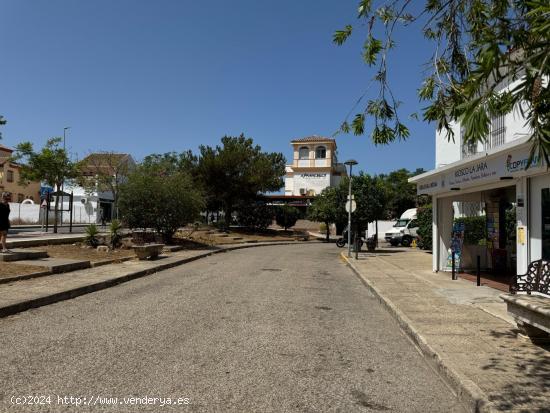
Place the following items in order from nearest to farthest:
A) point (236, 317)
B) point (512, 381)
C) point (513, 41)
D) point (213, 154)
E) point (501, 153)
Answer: point (513, 41)
point (512, 381)
point (236, 317)
point (501, 153)
point (213, 154)

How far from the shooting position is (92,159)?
52.7m

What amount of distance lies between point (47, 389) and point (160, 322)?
3.13 metres

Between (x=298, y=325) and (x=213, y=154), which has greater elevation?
(x=213, y=154)

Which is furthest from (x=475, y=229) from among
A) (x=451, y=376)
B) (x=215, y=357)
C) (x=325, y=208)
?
(x=215, y=357)

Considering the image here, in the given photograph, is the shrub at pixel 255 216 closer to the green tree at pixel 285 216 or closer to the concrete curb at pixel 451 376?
the green tree at pixel 285 216

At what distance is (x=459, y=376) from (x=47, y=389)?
4.08 meters

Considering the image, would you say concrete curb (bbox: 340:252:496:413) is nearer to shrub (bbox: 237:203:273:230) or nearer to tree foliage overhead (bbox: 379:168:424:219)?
shrub (bbox: 237:203:273:230)

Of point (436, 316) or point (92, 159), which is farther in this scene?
point (92, 159)

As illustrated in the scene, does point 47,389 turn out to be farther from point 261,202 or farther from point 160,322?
point 261,202

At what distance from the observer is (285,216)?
49.1 meters

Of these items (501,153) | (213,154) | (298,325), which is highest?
(213,154)

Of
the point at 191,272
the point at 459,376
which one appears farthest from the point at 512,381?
the point at 191,272

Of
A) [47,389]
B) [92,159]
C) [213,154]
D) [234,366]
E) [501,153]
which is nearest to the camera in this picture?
[47,389]

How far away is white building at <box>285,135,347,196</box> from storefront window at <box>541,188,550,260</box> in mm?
64356
